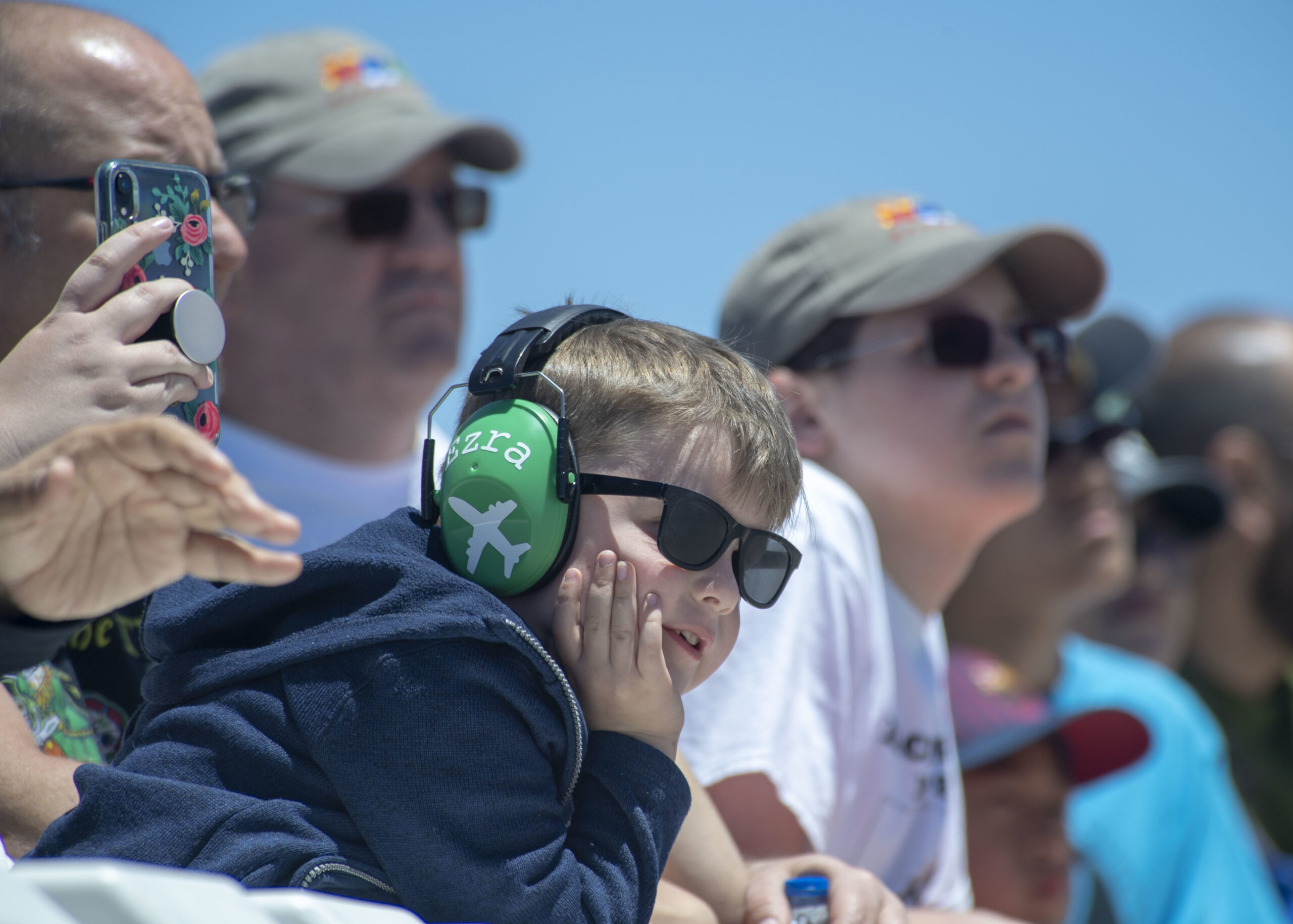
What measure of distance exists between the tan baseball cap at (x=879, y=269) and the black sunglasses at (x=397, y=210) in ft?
3.68

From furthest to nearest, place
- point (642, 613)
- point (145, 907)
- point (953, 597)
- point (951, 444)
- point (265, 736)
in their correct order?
point (953, 597) → point (951, 444) → point (642, 613) → point (265, 736) → point (145, 907)

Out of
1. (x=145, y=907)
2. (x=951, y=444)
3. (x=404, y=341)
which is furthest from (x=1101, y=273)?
(x=145, y=907)

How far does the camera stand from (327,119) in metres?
3.95

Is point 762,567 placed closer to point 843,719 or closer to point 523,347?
point 523,347

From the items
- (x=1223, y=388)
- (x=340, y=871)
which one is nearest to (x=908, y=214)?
(x=340, y=871)

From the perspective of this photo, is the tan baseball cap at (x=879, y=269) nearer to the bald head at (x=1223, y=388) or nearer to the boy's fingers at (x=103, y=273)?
the boy's fingers at (x=103, y=273)

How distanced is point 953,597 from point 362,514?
1.93 metres

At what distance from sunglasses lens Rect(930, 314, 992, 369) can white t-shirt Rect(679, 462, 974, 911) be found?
0.41 metres

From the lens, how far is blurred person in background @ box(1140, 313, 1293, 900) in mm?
5617

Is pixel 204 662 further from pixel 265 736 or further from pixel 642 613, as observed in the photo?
pixel 642 613

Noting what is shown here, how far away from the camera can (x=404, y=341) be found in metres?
3.87

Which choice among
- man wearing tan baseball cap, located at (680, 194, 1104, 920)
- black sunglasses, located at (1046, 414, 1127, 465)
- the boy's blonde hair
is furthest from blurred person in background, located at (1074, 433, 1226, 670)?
the boy's blonde hair

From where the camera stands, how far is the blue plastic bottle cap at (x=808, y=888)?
185 cm

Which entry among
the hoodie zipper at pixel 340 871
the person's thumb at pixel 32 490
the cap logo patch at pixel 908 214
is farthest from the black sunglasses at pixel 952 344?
the person's thumb at pixel 32 490
